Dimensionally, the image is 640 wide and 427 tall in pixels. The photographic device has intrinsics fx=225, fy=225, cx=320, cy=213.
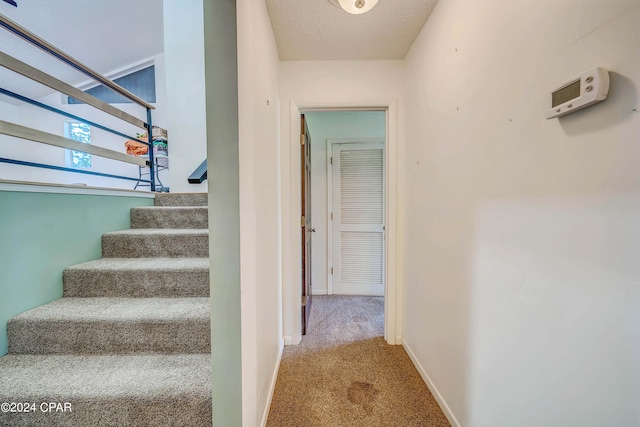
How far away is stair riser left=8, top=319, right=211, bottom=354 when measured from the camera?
1.26 m

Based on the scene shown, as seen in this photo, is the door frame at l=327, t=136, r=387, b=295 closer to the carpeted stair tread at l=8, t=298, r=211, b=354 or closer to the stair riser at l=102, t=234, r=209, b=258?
the stair riser at l=102, t=234, r=209, b=258

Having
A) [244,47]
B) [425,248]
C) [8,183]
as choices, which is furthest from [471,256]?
[8,183]

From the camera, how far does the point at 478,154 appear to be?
3.40ft

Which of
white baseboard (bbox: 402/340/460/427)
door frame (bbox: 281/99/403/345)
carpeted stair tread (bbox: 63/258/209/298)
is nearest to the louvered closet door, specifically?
door frame (bbox: 281/99/403/345)

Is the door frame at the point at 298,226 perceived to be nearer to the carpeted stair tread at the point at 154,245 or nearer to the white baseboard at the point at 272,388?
the white baseboard at the point at 272,388

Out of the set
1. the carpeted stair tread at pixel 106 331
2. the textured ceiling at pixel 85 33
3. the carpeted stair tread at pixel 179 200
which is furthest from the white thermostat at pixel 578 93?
the textured ceiling at pixel 85 33

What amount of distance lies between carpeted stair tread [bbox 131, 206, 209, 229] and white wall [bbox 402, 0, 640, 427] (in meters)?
2.05

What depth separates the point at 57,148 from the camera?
4.46m

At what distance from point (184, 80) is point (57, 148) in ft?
11.9

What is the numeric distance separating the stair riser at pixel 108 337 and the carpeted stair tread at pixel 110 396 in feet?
0.45

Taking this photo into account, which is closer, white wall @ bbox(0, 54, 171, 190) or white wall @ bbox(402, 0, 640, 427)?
white wall @ bbox(402, 0, 640, 427)

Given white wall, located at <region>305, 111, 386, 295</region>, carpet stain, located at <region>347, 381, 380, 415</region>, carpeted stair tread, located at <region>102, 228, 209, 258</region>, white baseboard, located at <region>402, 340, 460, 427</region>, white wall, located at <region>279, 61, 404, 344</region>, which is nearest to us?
white baseboard, located at <region>402, 340, 460, 427</region>

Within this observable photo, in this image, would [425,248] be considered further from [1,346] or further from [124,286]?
[1,346]

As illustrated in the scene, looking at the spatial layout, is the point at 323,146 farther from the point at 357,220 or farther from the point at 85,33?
the point at 85,33
